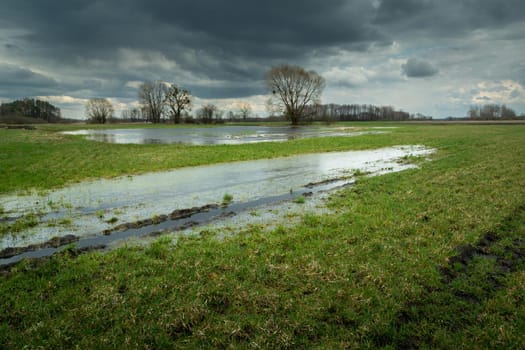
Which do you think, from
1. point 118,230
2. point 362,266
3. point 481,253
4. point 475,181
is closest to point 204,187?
point 118,230

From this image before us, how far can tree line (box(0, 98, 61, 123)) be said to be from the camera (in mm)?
139625

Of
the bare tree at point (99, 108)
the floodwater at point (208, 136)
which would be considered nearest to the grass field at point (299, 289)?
the floodwater at point (208, 136)

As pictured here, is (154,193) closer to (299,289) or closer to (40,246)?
(40,246)

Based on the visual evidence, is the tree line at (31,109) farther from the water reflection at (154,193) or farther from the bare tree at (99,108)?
the water reflection at (154,193)

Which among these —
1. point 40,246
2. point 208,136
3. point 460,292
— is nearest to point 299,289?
point 460,292

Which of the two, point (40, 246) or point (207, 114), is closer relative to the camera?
point (40, 246)

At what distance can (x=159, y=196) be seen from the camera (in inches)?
442

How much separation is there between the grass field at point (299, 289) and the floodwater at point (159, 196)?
194 cm

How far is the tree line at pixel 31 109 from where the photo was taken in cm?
13962

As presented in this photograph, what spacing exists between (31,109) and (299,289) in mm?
185427

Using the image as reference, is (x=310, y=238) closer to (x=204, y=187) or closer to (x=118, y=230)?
(x=118, y=230)

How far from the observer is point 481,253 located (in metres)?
6.05

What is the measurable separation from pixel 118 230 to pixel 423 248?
728 cm

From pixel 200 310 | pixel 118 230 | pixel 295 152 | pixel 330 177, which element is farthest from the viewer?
pixel 295 152
